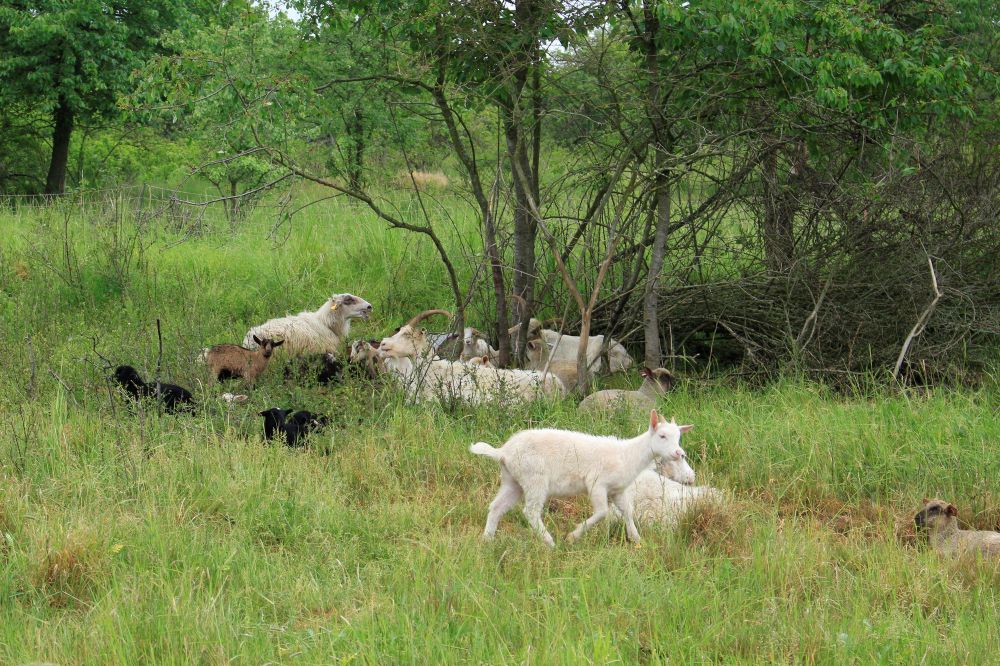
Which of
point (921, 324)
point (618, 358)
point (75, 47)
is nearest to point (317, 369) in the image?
point (618, 358)

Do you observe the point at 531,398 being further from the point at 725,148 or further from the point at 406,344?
the point at 725,148

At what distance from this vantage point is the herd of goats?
18.9 ft

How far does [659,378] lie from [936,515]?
314 cm

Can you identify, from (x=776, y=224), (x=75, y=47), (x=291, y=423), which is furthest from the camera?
A: (x=75, y=47)

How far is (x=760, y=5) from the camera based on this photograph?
7.80 m

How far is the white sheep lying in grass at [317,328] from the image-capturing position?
10062 mm

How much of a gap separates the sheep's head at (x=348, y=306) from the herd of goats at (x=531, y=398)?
1 centimetres

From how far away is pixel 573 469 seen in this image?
5805 millimetres

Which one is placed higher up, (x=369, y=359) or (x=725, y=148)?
(x=725, y=148)

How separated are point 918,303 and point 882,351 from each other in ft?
1.94

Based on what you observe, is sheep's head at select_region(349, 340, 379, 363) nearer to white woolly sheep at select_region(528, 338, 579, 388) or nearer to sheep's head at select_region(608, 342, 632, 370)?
white woolly sheep at select_region(528, 338, 579, 388)

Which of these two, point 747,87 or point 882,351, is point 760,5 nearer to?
point 747,87

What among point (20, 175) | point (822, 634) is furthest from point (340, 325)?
point (20, 175)

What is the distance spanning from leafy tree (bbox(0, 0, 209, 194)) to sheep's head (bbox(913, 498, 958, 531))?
18655 mm
